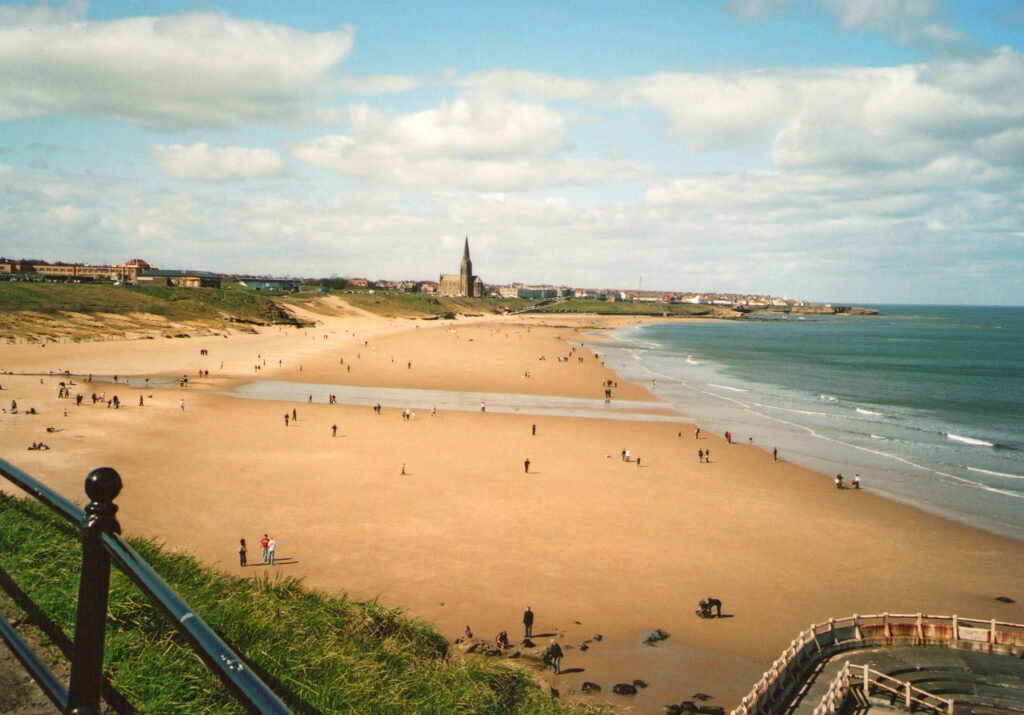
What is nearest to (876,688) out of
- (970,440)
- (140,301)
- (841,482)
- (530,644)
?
(530,644)

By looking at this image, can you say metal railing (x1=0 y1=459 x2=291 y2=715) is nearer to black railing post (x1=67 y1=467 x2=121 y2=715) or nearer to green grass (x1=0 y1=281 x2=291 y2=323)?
black railing post (x1=67 y1=467 x2=121 y2=715)

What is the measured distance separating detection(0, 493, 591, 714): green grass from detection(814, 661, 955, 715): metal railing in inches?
256

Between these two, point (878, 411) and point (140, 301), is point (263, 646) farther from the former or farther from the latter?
point (140, 301)

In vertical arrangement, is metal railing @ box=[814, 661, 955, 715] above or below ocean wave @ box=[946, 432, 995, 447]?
below

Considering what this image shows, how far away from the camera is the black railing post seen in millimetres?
1962

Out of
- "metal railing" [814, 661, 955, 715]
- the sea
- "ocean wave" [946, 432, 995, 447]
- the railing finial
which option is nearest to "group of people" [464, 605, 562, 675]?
"metal railing" [814, 661, 955, 715]

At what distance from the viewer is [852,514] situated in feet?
90.7

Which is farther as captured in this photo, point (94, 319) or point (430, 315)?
point (430, 315)

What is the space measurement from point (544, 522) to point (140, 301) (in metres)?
92.6

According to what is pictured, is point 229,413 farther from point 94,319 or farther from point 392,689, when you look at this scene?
point 94,319

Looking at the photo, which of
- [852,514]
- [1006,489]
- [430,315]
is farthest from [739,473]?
[430,315]

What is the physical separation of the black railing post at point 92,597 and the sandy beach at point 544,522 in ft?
45.5

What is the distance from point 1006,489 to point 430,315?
15147 cm

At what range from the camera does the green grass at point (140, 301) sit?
83750mm
